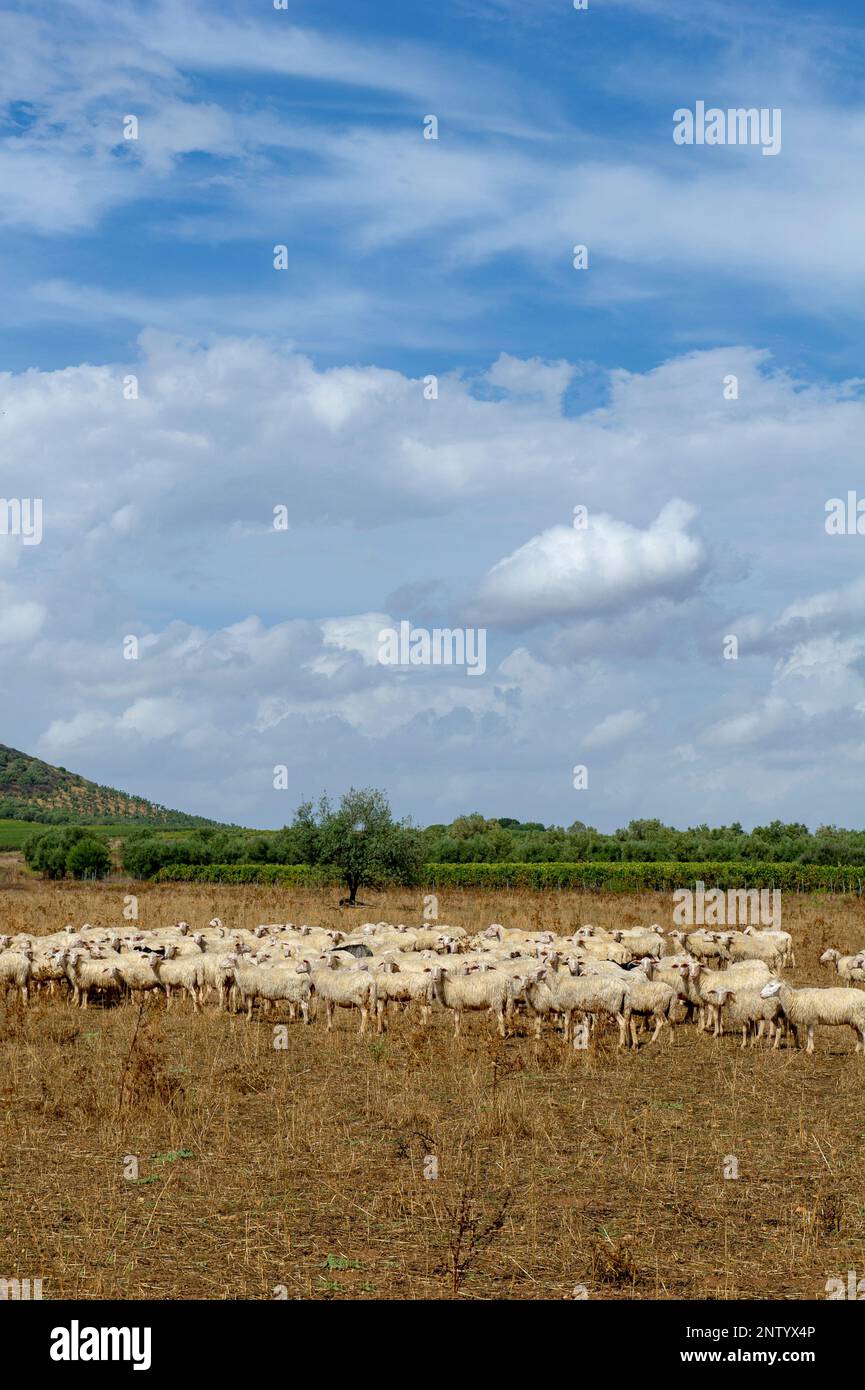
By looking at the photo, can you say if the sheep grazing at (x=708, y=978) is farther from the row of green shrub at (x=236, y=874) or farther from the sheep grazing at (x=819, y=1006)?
the row of green shrub at (x=236, y=874)

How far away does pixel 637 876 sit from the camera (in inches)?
2736

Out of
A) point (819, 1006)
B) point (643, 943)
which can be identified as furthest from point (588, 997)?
point (643, 943)

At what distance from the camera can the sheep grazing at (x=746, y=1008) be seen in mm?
20188

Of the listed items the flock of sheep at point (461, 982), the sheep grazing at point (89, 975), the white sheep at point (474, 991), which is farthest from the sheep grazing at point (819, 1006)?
the sheep grazing at point (89, 975)

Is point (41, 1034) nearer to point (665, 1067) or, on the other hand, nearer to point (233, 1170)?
point (233, 1170)

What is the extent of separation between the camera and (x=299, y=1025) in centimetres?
2206

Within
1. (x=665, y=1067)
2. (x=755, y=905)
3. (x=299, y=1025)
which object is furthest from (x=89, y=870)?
(x=665, y=1067)

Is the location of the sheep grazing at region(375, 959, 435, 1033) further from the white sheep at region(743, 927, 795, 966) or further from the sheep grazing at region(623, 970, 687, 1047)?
the white sheep at region(743, 927, 795, 966)

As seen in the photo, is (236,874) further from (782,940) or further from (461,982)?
(461,982)

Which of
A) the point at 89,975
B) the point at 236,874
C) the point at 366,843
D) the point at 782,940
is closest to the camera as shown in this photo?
the point at 89,975

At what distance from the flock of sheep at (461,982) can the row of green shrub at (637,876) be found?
38.2 metres

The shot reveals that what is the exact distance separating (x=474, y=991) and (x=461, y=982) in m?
0.29

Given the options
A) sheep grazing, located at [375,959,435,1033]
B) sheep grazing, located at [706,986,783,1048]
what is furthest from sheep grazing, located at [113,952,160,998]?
sheep grazing, located at [706,986,783,1048]
